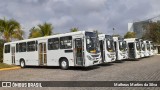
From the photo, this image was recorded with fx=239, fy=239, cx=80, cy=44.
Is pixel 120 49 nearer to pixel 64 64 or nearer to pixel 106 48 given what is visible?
pixel 106 48

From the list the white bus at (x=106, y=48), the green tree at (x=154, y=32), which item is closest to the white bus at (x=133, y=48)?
the white bus at (x=106, y=48)

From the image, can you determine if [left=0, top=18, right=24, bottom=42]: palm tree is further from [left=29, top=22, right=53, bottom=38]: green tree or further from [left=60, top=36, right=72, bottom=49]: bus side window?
[left=60, top=36, right=72, bottom=49]: bus side window

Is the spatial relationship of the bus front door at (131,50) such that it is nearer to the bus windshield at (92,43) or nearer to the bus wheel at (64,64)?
the bus windshield at (92,43)

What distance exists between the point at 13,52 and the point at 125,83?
16.5 m

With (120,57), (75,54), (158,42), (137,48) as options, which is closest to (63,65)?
(75,54)

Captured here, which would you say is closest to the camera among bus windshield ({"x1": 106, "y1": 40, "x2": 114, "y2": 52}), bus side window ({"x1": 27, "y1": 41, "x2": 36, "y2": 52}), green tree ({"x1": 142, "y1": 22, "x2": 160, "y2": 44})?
bus windshield ({"x1": 106, "y1": 40, "x2": 114, "y2": 52})

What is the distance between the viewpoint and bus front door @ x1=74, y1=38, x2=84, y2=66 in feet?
56.0

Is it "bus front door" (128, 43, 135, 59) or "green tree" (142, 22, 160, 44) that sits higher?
"green tree" (142, 22, 160, 44)

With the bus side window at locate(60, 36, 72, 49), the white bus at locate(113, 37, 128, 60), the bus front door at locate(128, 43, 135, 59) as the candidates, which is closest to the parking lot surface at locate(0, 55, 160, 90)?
the bus side window at locate(60, 36, 72, 49)

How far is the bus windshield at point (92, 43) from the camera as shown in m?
17.2

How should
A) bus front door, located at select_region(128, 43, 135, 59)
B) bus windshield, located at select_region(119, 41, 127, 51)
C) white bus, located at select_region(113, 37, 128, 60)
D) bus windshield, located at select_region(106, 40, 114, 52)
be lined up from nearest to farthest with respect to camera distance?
bus windshield, located at select_region(106, 40, 114, 52)
white bus, located at select_region(113, 37, 128, 60)
bus windshield, located at select_region(119, 41, 127, 51)
bus front door, located at select_region(128, 43, 135, 59)

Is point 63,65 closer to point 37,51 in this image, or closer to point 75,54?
point 75,54

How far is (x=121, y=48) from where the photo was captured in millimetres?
24562

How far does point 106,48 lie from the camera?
68.2ft
